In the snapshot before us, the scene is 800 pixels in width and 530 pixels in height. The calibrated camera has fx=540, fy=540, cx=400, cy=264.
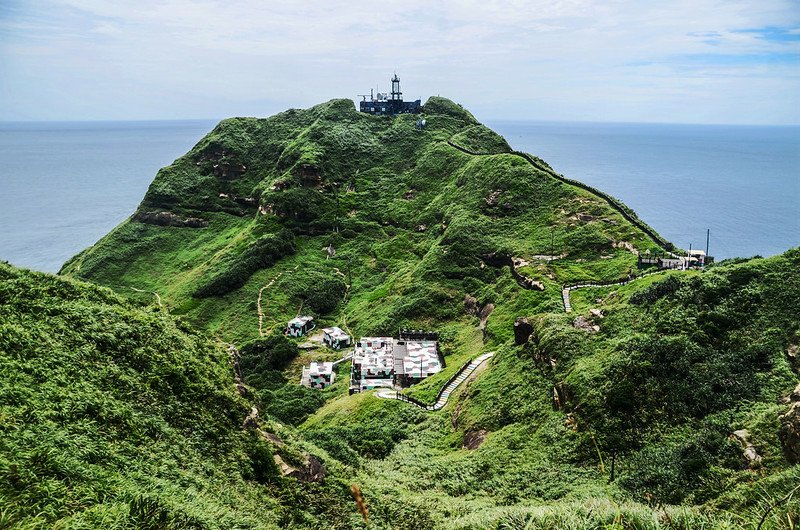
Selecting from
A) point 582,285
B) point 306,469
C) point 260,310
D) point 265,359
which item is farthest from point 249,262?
point 306,469

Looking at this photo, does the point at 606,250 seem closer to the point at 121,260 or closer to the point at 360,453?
the point at 360,453

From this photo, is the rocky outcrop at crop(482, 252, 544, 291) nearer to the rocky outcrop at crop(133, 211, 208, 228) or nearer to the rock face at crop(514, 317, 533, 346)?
the rock face at crop(514, 317, 533, 346)

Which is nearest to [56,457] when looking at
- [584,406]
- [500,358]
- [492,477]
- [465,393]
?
[492,477]

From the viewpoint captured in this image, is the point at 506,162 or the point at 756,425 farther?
the point at 506,162

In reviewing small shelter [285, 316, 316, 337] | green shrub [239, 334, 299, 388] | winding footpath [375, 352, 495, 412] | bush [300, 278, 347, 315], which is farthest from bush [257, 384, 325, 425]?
bush [300, 278, 347, 315]

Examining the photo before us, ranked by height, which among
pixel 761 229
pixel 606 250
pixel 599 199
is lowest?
pixel 761 229

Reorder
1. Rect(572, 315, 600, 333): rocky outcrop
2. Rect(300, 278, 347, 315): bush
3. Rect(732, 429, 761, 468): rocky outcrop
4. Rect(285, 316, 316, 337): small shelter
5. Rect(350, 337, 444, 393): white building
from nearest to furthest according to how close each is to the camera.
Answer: Rect(732, 429, 761, 468): rocky outcrop, Rect(572, 315, 600, 333): rocky outcrop, Rect(350, 337, 444, 393): white building, Rect(285, 316, 316, 337): small shelter, Rect(300, 278, 347, 315): bush
